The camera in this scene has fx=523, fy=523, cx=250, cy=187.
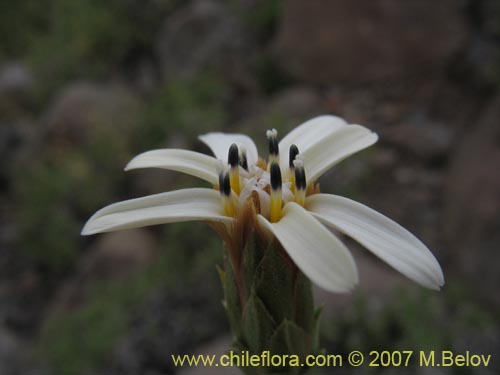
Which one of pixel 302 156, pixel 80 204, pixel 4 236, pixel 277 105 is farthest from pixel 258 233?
pixel 4 236

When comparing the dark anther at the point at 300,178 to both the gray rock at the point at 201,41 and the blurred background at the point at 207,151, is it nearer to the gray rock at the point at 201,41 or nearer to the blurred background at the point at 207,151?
the blurred background at the point at 207,151

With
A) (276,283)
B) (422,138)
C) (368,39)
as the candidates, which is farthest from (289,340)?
(368,39)

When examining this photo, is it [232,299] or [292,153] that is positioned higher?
[292,153]

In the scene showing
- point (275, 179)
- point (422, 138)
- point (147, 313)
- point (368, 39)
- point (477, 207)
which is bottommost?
point (147, 313)

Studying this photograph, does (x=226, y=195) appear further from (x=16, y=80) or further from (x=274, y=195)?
(x=16, y=80)

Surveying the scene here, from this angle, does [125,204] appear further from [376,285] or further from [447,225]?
[447,225]

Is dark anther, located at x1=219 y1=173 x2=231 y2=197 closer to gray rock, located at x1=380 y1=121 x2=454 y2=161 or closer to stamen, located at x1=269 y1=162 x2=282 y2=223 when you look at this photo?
stamen, located at x1=269 y1=162 x2=282 y2=223

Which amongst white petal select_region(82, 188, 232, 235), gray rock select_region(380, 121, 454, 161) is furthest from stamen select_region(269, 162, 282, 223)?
gray rock select_region(380, 121, 454, 161)
